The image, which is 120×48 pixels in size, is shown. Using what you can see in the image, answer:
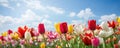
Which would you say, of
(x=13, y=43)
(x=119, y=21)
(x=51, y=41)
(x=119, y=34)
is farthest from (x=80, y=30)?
(x=13, y=43)

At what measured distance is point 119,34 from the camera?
305 inches

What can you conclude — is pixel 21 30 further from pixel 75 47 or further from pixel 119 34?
pixel 119 34

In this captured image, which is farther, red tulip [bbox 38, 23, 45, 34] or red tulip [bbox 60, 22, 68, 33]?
red tulip [bbox 38, 23, 45, 34]

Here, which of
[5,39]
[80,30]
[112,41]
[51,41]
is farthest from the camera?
[5,39]

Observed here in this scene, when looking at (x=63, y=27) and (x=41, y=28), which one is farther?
(x=41, y=28)

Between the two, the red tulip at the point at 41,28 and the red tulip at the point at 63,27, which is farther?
the red tulip at the point at 41,28

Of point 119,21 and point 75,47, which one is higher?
point 119,21

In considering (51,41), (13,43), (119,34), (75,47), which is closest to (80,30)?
(75,47)

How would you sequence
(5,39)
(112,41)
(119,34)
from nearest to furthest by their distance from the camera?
(112,41) < (119,34) < (5,39)

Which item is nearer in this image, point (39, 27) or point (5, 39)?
point (39, 27)

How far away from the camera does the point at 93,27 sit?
198 inches

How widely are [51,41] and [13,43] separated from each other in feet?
4.63

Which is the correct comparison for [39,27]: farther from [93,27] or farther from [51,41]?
[51,41]

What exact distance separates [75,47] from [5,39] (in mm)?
3936
